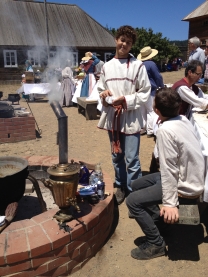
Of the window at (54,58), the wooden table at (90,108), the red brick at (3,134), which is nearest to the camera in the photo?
the red brick at (3,134)

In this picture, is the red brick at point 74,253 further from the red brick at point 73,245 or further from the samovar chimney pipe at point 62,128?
the samovar chimney pipe at point 62,128

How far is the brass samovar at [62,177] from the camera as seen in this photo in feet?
6.71

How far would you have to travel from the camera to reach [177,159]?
2115 mm

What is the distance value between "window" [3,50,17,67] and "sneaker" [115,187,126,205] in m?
19.5

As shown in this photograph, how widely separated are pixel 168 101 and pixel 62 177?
3.17 feet

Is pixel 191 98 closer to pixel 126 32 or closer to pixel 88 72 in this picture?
pixel 126 32

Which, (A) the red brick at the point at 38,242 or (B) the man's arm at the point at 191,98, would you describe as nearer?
(A) the red brick at the point at 38,242

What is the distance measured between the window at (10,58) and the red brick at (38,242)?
2036cm

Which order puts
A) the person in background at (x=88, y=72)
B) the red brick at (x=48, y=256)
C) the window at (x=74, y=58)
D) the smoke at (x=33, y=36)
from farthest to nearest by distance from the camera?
the window at (x=74, y=58), the smoke at (x=33, y=36), the person in background at (x=88, y=72), the red brick at (x=48, y=256)

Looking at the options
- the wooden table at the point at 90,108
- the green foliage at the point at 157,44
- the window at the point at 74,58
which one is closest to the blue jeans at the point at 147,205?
the wooden table at the point at 90,108

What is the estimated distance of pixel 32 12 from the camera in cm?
2255

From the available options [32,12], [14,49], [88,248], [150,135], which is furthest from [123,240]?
[32,12]

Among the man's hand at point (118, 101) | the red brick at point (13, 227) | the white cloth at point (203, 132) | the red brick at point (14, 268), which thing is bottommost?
the red brick at point (14, 268)

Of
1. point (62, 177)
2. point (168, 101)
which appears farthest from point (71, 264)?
point (168, 101)
